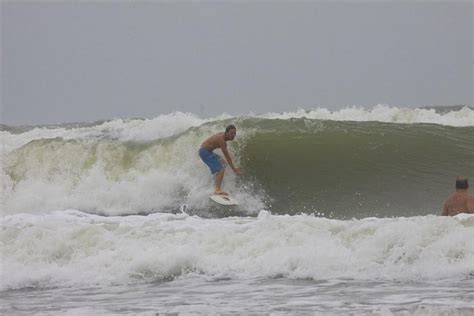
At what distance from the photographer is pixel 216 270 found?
6.09m

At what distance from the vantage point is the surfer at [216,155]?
9.45 meters

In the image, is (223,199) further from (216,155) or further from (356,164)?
(356,164)

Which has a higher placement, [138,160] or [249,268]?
[138,160]

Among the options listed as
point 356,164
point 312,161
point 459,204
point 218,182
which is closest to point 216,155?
point 218,182

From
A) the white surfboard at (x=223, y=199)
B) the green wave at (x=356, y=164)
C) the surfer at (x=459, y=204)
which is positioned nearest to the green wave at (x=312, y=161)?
the green wave at (x=356, y=164)

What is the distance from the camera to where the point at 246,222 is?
7.47 meters

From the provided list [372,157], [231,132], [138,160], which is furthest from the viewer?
[138,160]

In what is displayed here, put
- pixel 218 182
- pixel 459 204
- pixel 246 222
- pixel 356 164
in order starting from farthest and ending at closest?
pixel 356 164
pixel 218 182
pixel 246 222
pixel 459 204

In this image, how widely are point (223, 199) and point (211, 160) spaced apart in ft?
2.19

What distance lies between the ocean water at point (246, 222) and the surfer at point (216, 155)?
11.0 inches

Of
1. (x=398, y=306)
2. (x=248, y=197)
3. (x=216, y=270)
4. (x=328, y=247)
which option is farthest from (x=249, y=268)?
(x=248, y=197)

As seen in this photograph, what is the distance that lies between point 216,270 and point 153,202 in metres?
4.05

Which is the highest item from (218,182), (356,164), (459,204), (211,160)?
(211,160)

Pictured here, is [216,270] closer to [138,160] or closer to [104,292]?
[104,292]
